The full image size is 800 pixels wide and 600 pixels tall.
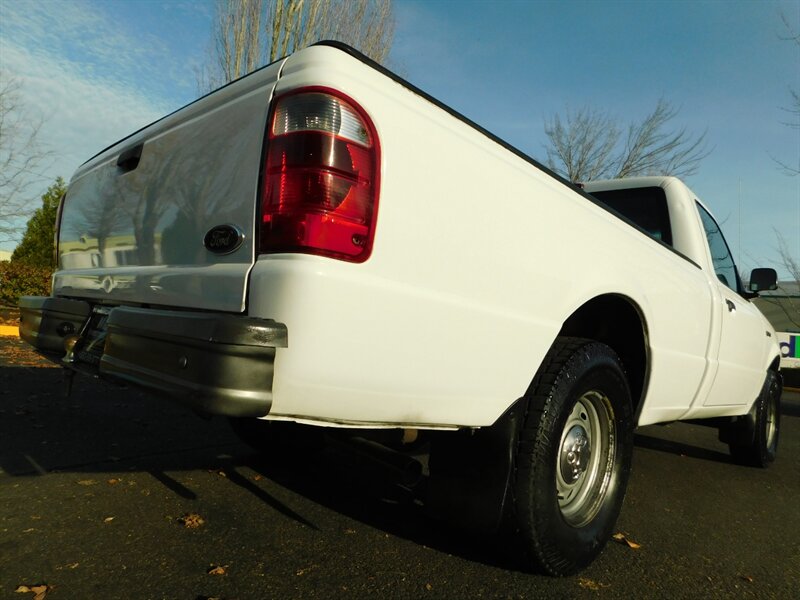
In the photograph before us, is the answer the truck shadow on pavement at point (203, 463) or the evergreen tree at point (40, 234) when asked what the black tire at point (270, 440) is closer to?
the truck shadow on pavement at point (203, 463)

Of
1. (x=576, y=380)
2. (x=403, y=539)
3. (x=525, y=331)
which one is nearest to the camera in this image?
(x=525, y=331)

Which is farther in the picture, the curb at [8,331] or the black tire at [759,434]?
the curb at [8,331]

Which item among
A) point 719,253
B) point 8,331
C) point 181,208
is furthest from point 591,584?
point 8,331

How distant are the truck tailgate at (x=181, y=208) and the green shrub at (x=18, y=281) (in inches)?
522

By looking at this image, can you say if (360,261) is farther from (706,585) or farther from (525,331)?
(706,585)

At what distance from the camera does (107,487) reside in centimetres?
313

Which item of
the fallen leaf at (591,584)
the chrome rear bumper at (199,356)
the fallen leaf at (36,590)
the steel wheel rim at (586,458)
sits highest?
the chrome rear bumper at (199,356)

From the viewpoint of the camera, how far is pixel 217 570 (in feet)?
7.36

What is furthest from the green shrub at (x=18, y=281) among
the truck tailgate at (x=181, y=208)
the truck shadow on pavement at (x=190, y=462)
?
the truck tailgate at (x=181, y=208)

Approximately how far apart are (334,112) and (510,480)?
144 cm

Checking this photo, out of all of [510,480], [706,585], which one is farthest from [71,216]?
[706,585]

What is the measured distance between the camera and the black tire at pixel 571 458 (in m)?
2.22

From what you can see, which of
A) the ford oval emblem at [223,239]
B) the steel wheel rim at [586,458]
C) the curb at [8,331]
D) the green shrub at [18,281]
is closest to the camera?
the ford oval emblem at [223,239]

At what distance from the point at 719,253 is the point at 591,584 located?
117 inches
